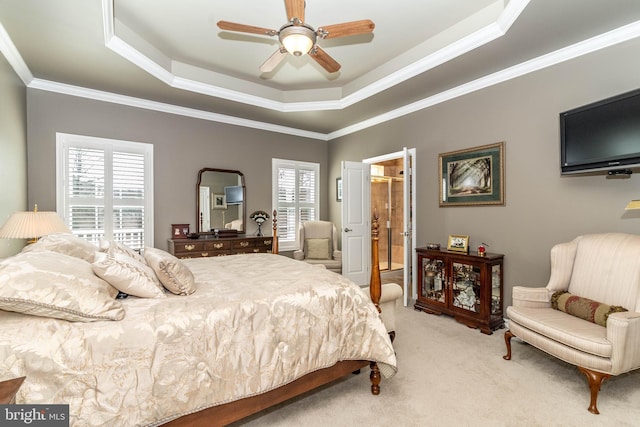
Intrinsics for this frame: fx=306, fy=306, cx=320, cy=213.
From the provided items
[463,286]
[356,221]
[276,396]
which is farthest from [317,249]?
[276,396]

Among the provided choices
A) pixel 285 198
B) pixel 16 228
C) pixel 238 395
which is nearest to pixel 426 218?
pixel 285 198

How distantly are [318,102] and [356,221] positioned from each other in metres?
1.95

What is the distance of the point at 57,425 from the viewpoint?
1.16 metres

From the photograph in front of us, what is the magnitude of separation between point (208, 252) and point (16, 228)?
6.93 ft

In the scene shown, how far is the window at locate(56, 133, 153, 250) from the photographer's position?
3.80 meters

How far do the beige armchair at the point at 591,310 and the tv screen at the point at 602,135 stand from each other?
2.02 feet

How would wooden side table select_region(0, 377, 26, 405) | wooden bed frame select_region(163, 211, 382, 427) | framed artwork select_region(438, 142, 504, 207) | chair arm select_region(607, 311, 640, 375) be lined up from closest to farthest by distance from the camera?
wooden side table select_region(0, 377, 26, 405) < wooden bed frame select_region(163, 211, 382, 427) < chair arm select_region(607, 311, 640, 375) < framed artwork select_region(438, 142, 504, 207)

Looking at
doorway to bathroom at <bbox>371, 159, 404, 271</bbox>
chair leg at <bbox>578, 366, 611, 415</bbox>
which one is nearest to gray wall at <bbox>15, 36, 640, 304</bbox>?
chair leg at <bbox>578, 366, 611, 415</bbox>

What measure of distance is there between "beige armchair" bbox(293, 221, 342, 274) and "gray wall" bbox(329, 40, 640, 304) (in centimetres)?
142

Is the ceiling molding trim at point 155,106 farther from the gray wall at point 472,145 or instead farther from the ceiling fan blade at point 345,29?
the ceiling fan blade at point 345,29

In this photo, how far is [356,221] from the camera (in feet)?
16.4

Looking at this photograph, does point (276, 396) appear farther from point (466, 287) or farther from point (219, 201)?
point (219, 201)

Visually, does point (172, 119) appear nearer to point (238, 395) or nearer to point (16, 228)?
point (16, 228)

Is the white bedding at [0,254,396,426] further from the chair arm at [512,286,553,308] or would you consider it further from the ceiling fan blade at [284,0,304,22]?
the ceiling fan blade at [284,0,304,22]
